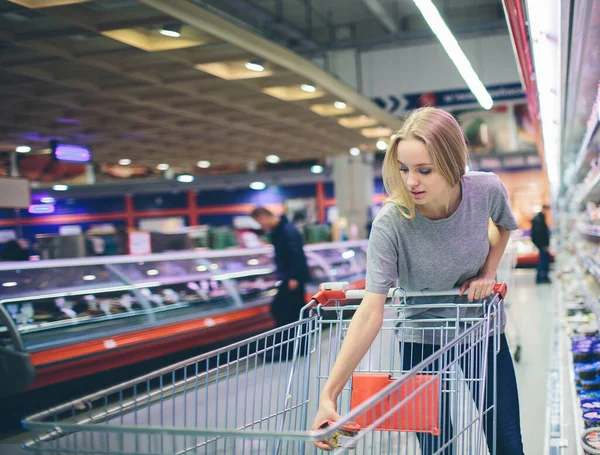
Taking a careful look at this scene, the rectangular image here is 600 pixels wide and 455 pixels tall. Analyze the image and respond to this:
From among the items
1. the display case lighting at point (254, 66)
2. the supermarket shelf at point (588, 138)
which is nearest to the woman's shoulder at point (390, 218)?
the supermarket shelf at point (588, 138)

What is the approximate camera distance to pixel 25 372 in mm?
4848

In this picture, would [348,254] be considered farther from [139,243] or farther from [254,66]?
[254,66]

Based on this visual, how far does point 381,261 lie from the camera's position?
1997 millimetres

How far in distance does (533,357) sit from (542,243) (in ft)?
27.3

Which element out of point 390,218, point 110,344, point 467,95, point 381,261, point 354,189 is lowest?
point 110,344

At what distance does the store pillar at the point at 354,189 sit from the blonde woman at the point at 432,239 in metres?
16.7

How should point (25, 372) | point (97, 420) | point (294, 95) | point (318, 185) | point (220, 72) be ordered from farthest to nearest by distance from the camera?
point (318, 185) < point (294, 95) < point (220, 72) < point (25, 372) < point (97, 420)

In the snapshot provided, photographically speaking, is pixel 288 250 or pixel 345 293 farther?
pixel 288 250

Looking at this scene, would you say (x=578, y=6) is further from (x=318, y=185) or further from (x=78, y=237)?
(x=318, y=185)

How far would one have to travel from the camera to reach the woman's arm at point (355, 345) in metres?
1.77

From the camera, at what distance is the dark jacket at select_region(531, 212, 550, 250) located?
14.0 meters

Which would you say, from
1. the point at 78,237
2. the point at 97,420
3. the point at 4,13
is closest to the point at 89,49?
the point at 4,13

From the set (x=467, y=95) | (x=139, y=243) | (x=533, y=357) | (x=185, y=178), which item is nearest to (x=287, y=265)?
(x=533, y=357)

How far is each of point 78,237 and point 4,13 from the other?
164 inches
